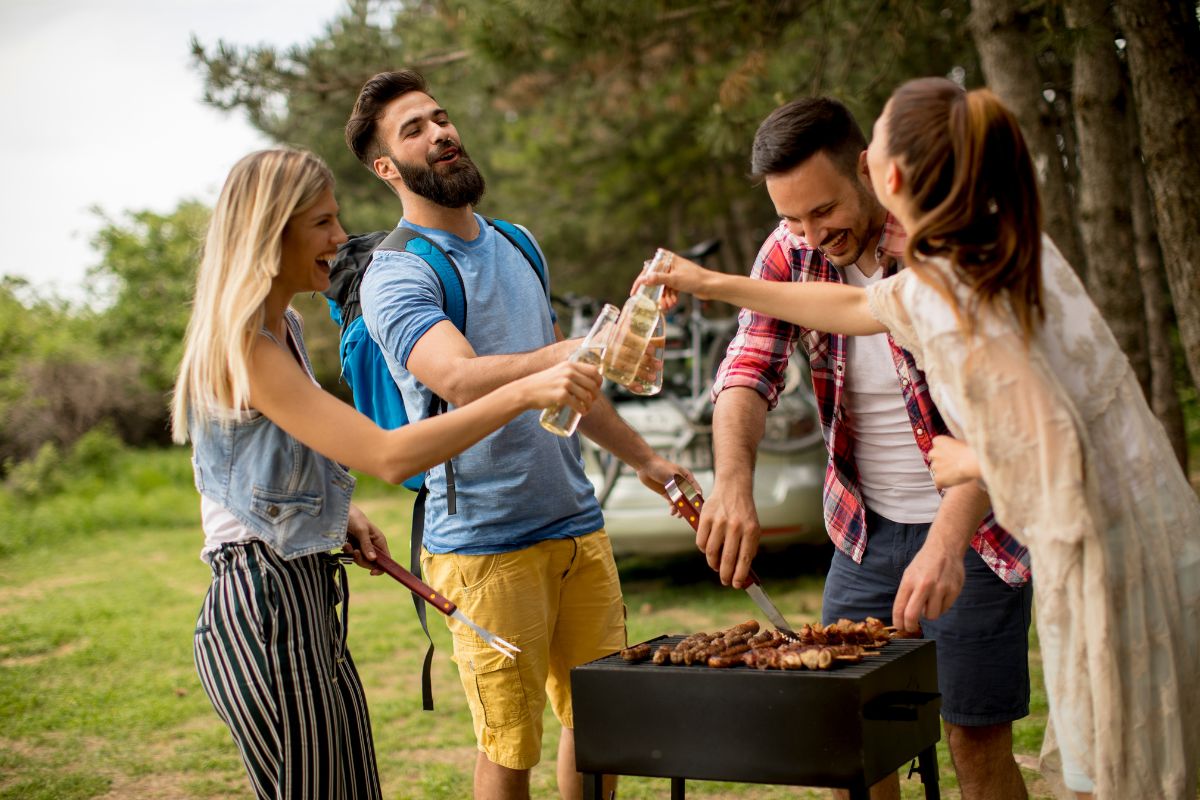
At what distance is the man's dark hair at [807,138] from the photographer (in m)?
3.02

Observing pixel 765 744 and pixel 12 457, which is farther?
pixel 12 457

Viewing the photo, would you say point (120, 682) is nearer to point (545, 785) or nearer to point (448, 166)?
point (545, 785)

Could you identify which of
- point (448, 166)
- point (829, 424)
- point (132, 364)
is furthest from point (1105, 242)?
point (132, 364)

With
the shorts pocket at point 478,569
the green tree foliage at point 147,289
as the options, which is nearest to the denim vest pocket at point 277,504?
the shorts pocket at point 478,569

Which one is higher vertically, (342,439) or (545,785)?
(342,439)

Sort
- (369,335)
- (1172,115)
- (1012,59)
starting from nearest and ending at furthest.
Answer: (369,335) < (1172,115) < (1012,59)

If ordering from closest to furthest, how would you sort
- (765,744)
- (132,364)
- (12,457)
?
(765,744), (12,457), (132,364)

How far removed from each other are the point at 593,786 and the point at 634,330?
1.11 m

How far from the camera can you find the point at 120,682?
22.9 ft

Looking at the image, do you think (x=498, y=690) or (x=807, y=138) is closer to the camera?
(x=807, y=138)

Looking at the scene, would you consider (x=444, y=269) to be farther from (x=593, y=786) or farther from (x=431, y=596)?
(x=593, y=786)

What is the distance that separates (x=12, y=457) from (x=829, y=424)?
15382 mm

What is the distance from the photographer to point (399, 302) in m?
3.18

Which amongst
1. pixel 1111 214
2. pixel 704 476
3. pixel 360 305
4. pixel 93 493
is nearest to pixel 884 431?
pixel 360 305
